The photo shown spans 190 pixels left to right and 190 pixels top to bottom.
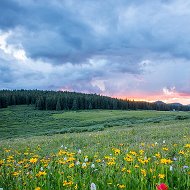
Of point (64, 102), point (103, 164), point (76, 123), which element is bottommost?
point (76, 123)

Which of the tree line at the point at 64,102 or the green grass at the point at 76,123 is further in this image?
the tree line at the point at 64,102

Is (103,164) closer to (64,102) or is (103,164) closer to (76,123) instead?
(76,123)

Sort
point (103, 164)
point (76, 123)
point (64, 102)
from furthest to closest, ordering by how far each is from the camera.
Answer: point (64, 102) → point (76, 123) → point (103, 164)

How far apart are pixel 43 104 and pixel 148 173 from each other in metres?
152

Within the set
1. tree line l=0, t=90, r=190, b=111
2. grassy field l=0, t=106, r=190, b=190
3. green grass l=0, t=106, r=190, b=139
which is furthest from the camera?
tree line l=0, t=90, r=190, b=111

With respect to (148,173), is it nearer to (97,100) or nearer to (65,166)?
(65,166)

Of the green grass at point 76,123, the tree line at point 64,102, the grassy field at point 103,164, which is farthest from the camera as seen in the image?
the tree line at point 64,102

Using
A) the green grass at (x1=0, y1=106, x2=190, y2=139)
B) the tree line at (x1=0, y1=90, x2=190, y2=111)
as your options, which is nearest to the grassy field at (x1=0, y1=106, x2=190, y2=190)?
the green grass at (x1=0, y1=106, x2=190, y2=139)

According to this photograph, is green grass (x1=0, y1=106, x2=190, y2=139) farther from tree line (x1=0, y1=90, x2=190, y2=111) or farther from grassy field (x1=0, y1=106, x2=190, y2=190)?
tree line (x1=0, y1=90, x2=190, y2=111)

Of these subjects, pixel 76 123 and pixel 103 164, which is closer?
pixel 103 164

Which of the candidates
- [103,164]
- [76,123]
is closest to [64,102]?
[76,123]

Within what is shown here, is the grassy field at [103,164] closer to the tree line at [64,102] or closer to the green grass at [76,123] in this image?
the green grass at [76,123]

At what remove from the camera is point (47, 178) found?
5.39m

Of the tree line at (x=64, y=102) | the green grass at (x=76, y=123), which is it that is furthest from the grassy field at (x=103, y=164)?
the tree line at (x=64, y=102)
